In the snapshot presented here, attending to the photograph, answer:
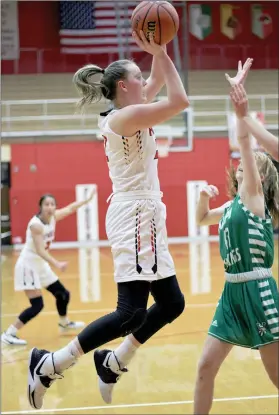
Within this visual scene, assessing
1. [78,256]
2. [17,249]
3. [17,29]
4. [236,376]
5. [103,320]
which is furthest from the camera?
[17,29]

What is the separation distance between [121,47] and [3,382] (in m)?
14.6

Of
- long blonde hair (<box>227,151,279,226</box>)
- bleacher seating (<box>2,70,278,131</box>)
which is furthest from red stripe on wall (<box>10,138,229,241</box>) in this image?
long blonde hair (<box>227,151,279,226</box>)

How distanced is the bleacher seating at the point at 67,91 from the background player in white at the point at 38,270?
41.5 ft

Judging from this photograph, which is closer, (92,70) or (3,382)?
(92,70)

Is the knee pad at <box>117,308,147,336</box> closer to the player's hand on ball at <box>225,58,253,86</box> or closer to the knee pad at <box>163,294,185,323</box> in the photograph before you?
the knee pad at <box>163,294,185,323</box>

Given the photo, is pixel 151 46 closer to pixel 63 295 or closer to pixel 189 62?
pixel 63 295

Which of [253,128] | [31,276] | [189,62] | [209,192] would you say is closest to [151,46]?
[253,128]

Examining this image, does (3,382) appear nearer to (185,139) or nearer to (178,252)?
(178,252)

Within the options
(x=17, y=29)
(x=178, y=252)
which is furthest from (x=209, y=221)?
(x=17, y=29)

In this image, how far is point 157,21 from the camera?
11.9ft

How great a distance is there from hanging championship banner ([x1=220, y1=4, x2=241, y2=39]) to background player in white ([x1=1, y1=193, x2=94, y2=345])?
15598 millimetres

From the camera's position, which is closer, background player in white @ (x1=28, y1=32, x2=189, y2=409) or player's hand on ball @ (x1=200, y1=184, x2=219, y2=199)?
background player in white @ (x1=28, y1=32, x2=189, y2=409)

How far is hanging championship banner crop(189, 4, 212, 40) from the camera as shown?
22344mm

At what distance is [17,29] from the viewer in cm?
2169
